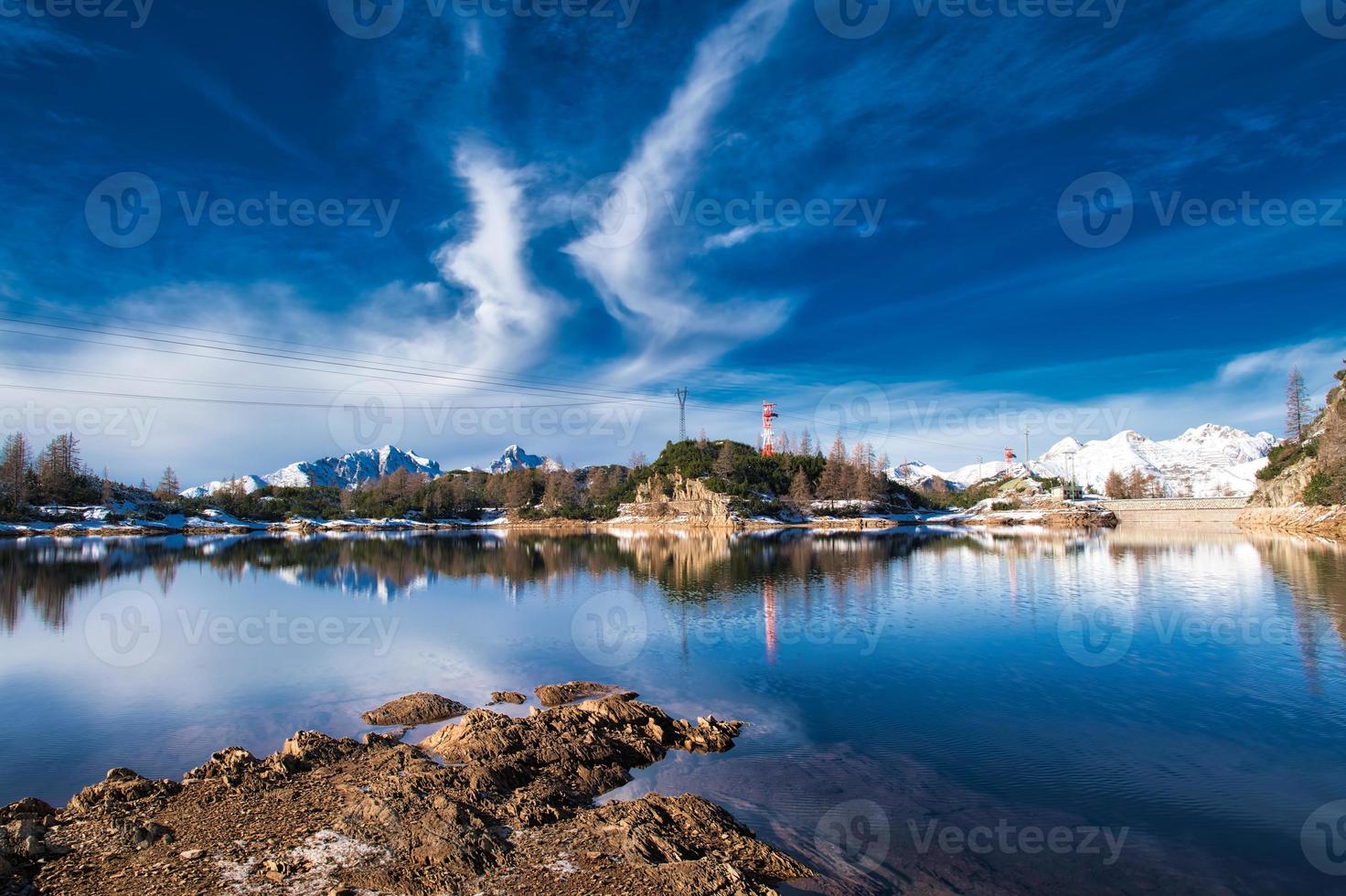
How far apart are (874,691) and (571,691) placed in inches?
322

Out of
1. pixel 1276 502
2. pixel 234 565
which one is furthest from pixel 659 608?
pixel 1276 502

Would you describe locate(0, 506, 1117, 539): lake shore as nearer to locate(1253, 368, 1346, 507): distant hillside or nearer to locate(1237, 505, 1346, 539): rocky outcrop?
locate(1237, 505, 1346, 539): rocky outcrop

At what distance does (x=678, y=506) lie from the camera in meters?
144

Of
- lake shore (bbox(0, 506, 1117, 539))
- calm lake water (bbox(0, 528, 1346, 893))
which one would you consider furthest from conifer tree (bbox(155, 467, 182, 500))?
calm lake water (bbox(0, 528, 1346, 893))

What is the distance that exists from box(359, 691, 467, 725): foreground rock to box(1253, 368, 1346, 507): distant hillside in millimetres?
101252

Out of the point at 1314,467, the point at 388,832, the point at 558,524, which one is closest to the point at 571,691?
the point at 388,832

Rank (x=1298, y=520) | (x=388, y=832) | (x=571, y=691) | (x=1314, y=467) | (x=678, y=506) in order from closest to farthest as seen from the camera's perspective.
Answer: (x=388, y=832) < (x=571, y=691) < (x=1298, y=520) < (x=1314, y=467) < (x=678, y=506)

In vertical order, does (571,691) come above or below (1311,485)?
below

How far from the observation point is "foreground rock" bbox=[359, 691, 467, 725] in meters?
15.4

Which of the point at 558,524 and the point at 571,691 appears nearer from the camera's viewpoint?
the point at 571,691

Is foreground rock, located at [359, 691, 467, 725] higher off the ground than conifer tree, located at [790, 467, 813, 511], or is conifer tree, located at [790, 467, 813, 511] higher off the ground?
conifer tree, located at [790, 467, 813, 511]

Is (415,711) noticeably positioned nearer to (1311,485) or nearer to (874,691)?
(874,691)

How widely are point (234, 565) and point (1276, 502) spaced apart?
442 ft

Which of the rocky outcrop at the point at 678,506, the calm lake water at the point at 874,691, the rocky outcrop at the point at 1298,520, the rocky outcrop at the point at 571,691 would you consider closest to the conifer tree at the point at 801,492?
the rocky outcrop at the point at 678,506
